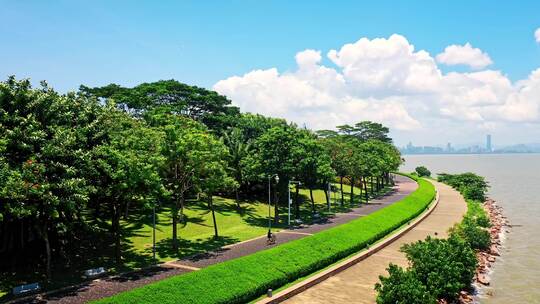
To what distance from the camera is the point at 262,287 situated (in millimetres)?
25953

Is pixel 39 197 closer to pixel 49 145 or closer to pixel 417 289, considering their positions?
pixel 49 145

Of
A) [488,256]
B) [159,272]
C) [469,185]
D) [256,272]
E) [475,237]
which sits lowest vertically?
[488,256]

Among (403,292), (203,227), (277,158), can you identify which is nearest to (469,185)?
(277,158)

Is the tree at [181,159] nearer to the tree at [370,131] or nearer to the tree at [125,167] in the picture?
the tree at [125,167]

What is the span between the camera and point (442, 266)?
27.1 meters

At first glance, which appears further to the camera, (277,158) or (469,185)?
(469,185)

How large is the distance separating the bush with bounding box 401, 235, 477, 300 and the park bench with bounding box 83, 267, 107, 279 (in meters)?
19.6

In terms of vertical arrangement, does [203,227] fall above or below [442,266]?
below

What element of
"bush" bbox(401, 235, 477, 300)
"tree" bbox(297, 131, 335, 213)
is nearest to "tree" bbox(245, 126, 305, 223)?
"tree" bbox(297, 131, 335, 213)

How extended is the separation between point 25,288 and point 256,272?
42.6 ft

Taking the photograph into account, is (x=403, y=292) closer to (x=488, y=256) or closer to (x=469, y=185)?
(x=488, y=256)

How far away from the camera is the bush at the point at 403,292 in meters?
22.7

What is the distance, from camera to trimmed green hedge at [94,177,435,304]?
22.3 meters

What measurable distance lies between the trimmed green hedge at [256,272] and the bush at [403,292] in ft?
22.4
